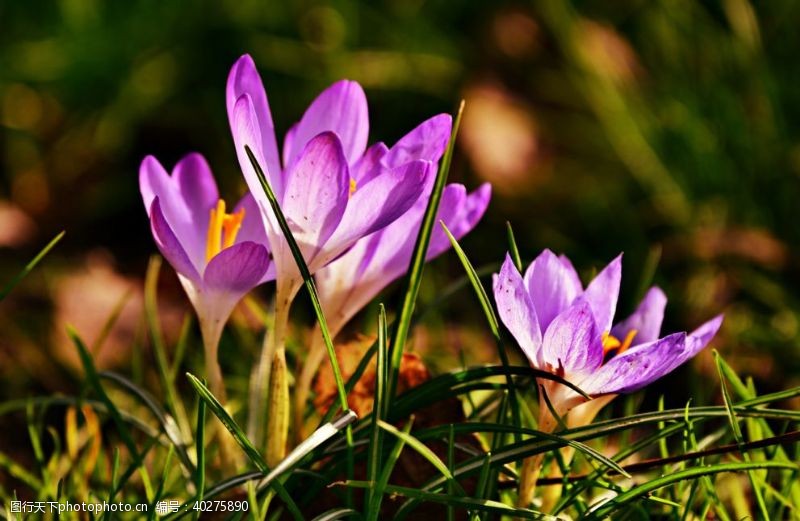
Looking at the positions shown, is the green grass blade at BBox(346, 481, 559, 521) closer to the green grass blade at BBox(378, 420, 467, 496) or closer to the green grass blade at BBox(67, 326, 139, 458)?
the green grass blade at BBox(378, 420, 467, 496)

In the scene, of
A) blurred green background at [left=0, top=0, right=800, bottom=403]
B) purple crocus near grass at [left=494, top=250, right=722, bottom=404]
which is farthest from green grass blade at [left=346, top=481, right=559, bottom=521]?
blurred green background at [left=0, top=0, right=800, bottom=403]

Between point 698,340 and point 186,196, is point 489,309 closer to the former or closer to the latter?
point 698,340

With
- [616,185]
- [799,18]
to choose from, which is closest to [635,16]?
[799,18]

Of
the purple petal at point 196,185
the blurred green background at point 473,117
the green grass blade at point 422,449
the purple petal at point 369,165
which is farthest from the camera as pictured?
the blurred green background at point 473,117

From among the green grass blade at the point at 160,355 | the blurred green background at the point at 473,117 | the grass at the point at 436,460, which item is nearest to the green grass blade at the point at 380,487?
the grass at the point at 436,460

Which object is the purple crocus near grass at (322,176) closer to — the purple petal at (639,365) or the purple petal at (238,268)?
the purple petal at (238,268)

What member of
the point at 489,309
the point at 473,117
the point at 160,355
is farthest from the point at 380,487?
the point at 473,117

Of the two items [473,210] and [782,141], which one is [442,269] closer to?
[782,141]
